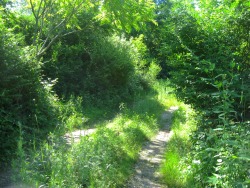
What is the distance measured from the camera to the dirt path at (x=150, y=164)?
249 inches

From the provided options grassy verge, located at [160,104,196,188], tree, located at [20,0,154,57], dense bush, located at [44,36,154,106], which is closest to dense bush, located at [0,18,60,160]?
tree, located at [20,0,154,57]

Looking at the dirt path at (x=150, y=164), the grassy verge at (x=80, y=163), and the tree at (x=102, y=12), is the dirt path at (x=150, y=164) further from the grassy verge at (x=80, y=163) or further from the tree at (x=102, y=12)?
the tree at (x=102, y=12)

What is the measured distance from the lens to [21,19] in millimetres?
15383

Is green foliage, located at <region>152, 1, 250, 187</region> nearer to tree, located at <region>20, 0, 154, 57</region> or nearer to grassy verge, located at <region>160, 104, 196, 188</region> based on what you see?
grassy verge, located at <region>160, 104, 196, 188</region>

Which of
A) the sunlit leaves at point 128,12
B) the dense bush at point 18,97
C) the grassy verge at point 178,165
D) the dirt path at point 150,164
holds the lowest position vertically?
the dirt path at point 150,164

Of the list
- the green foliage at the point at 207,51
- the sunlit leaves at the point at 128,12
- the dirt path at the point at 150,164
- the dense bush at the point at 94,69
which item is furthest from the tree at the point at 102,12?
the dirt path at the point at 150,164

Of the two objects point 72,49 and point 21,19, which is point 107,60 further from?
point 21,19

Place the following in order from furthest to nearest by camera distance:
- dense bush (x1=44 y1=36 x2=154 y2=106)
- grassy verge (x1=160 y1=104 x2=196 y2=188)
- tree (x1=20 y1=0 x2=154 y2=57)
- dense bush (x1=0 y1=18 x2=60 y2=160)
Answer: dense bush (x1=44 y1=36 x2=154 y2=106) → tree (x1=20 y1=0 x2=154 y2=57) → dense bush (x1=0 y1=18 x2=60 y2=160) → grassy verge (x1=160 y1=104 x2=196 y2=188)

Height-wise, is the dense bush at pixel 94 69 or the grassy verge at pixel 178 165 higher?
the dense bush at pixel 94 69

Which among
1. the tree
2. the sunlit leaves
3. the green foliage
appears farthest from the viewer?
the tree

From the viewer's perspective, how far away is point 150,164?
7543 mm

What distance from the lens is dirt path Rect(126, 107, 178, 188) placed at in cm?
634

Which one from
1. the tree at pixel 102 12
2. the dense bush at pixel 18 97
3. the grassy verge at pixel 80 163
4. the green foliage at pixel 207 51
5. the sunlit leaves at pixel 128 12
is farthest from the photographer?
the tree at pixel 102 12

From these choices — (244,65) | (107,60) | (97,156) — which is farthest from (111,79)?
(97,156)
